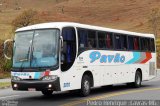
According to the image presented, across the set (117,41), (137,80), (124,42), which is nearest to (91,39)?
(117,41)

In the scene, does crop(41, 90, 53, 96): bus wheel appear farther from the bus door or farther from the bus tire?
the bus tire

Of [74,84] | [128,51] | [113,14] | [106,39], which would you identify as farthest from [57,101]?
[113,14]

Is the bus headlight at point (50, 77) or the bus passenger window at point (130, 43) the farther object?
the bus passenger window at point (130, 43)

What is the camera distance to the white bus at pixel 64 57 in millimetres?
17859

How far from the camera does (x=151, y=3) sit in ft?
386

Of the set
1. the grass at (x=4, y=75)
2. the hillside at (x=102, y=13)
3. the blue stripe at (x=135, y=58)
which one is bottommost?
the grass at (x=4, y=75)

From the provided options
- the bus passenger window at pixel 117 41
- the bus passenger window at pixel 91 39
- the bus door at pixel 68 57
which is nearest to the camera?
the bus door at pixel 68 57

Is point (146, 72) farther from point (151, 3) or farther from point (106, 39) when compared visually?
point (151, 3)

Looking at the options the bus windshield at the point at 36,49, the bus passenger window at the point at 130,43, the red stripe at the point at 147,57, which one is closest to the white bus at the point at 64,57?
the bus windshield at the point at 36,49

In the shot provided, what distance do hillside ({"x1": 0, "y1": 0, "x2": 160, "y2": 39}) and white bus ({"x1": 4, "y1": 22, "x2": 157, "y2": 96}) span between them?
229ft

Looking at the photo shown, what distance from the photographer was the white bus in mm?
17859

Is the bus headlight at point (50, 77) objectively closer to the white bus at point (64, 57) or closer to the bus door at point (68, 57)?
Answer: the white bus at point (64, 57)

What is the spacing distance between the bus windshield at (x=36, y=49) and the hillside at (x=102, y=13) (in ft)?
240

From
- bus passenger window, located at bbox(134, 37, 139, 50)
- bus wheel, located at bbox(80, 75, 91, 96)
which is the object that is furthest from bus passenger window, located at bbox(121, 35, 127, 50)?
bus wheel, located at bbox(80, 75, 91, 96)
